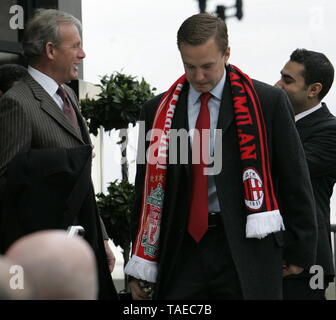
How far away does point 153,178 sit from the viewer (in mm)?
3248

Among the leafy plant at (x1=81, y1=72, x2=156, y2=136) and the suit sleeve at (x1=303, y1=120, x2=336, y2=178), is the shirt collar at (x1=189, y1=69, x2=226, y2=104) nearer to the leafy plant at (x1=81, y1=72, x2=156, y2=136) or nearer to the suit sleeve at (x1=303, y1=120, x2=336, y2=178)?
the suit sleeve at (x1=303, y1=120, x2=336, y2=178)

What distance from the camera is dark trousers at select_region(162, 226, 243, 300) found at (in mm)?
3100

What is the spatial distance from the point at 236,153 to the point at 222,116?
0.15m

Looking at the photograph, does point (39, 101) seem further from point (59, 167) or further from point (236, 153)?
point (236, 153)

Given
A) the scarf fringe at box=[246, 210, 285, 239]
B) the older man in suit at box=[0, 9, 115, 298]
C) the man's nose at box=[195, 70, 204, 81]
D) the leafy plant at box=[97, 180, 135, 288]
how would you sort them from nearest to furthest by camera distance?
the scarf fringe at box=[246, 210, 285, 239]
the man's nose at box=[195, 70, 204, 81]
the older man in suit at box=[0, 9, 115, 298]
the leafy plant at box=[97, 180, 135, 288]

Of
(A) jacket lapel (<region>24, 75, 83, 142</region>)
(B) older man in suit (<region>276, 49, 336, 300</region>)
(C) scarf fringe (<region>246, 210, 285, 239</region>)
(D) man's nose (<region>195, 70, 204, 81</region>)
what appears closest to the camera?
(C) scarf fringe (<region>246, 210, 285, 239</region>)

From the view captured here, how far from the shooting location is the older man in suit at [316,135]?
3828 mm

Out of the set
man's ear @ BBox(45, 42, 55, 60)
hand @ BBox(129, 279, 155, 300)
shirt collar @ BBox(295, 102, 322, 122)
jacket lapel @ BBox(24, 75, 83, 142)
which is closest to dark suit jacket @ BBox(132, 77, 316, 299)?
hand @ BBox(129, 279, 155, 300)

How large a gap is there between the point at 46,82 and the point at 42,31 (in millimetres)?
273

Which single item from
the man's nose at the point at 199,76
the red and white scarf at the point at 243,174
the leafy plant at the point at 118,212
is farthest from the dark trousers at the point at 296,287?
the leafy plant at the point at 118,212

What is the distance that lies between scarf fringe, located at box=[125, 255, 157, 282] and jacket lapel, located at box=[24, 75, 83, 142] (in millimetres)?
670
